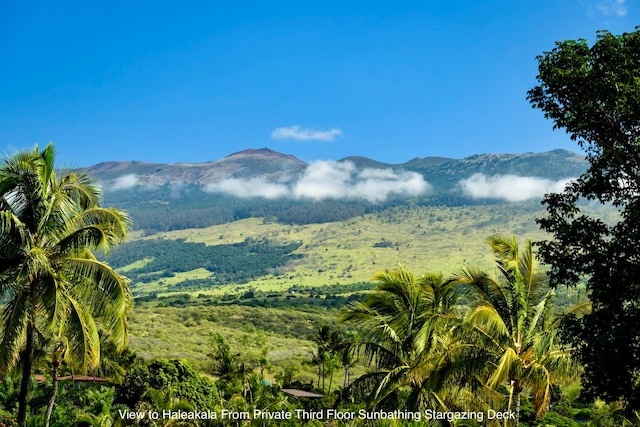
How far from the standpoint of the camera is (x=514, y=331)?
1336 cm

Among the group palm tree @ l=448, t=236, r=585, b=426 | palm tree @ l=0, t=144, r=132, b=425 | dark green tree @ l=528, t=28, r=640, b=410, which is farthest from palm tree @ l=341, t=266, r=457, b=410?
palm tree @ l=0, t=144, r=132, b=425

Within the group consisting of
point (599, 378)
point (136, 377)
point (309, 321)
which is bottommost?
point (309, 321)

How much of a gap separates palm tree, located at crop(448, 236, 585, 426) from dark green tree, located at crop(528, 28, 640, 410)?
1.93m

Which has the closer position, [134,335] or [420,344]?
[420,344]

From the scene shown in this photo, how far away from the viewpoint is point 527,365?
43.9 ft

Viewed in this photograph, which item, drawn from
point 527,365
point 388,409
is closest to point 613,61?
point 527,365

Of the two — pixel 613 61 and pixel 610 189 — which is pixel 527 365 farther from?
pixel 613 61

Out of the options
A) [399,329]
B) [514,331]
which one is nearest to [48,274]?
[399,329]

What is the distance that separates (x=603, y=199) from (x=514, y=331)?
391 centimetres

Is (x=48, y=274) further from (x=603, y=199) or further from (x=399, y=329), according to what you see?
(x=603, y=199)

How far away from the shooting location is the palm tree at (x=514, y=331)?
1285cm

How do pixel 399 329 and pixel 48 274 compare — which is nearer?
pixel 48 274

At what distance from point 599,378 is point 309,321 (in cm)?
9400

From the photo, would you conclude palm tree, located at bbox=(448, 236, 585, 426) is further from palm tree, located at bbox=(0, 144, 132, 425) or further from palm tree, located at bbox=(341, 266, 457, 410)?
palm tree, located at bbox=(0, 144, 132, 425)
